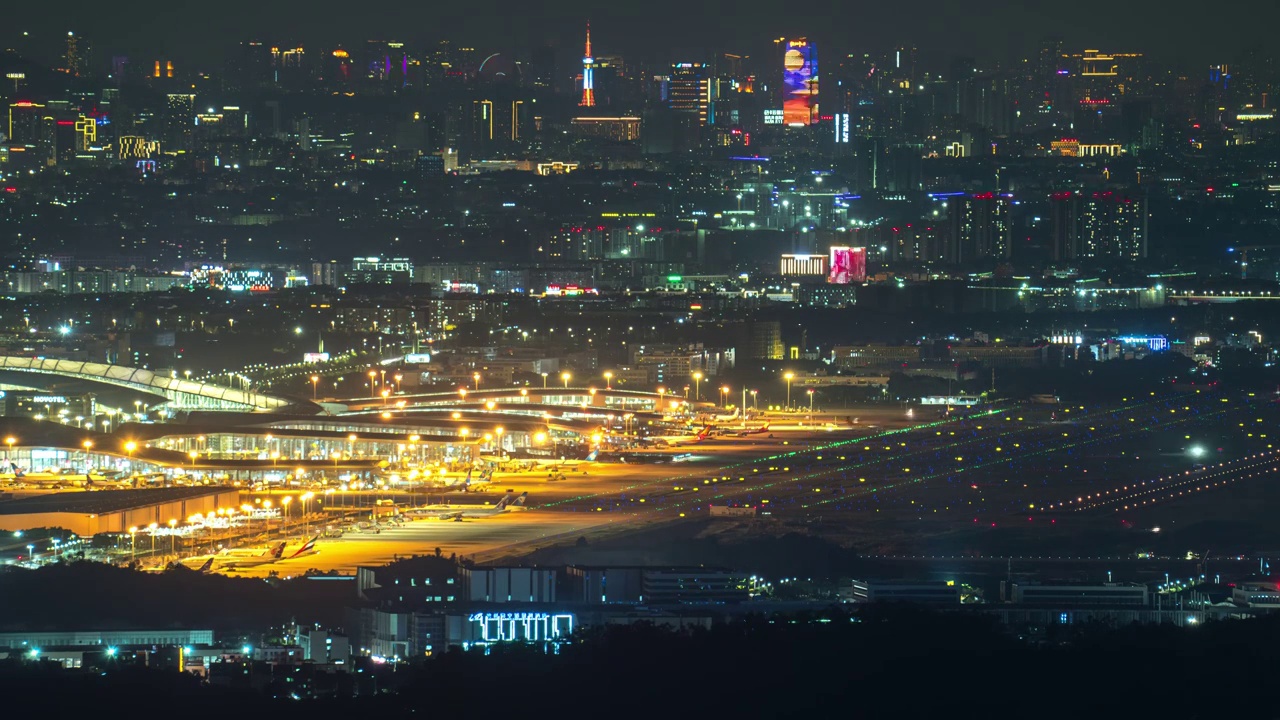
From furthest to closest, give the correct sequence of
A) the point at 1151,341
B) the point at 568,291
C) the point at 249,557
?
the point at 568,291, the point at 1151,341, the point at 249,557

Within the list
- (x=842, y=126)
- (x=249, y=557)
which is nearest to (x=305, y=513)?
(x=249, y=557)

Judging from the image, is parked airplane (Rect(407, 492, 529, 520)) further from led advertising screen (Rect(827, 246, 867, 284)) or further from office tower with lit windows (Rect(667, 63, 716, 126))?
office tower with lit windows (Rect(667, 63, 716, 126))

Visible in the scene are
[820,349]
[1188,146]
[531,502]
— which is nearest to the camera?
[531,502]

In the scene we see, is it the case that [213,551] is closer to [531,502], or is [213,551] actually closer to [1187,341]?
[531,502]

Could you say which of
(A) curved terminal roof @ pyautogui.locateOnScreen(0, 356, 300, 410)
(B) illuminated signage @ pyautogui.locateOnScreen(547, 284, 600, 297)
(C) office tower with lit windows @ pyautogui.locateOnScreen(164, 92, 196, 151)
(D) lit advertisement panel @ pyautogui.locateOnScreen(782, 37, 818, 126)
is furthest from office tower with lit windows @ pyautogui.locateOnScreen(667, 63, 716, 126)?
(A) curved terminal roof @ pyautogui.locateOnScreen(0, 356, 300, 410)

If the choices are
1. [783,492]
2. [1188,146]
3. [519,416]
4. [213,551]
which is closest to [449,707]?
[213,551]

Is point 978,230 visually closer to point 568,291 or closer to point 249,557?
point 568,291
